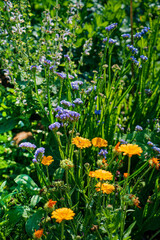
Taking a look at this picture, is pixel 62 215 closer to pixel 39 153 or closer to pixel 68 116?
pixel 39 153

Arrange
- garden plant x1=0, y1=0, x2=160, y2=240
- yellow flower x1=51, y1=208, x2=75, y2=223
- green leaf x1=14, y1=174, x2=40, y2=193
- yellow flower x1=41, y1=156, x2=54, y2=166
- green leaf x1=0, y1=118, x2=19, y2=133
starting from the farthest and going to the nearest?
green leaf x1=0, y1=118, x2=19, y2=133 → green leaf x1=14, y1=174, x2=40, y2=193 → garden plant x1=0, y1=0, x2=160, y2=240 → yellow flower x1=41, y1=156, x2=54, y2=166 → yellow flower x1=51, y1=208, x2=75, y2=223

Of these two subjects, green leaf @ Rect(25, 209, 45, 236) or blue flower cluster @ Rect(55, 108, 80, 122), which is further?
green leaf @ Rect(25, 209, 45, 236)

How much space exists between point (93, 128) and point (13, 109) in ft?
2.59

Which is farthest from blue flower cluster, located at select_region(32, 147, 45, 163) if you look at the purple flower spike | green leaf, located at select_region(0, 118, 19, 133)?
green leaf, located at select_region(0, 118, 19, 133)

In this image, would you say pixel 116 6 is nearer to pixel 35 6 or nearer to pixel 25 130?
pixel 35 6

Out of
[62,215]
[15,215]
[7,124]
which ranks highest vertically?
[62,215]

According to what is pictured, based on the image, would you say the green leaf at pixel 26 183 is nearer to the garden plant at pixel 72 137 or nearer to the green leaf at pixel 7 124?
the garden plant at pixel 72 137

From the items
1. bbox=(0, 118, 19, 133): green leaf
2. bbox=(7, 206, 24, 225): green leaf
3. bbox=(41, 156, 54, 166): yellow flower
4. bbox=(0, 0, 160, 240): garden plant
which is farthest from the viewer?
bbox=(0, 118, 19, 133): green leaf

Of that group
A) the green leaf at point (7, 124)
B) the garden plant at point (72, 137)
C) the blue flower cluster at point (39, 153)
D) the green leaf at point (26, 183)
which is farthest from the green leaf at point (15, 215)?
the green leaf at point (7, 124)

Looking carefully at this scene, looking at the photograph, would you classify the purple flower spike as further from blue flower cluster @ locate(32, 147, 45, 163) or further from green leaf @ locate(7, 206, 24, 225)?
green leaf @ locate(7, 206, 24, 225)

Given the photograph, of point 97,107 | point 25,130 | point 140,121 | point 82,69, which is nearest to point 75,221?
point 97,107

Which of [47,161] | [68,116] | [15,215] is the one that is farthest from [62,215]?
[15,215]

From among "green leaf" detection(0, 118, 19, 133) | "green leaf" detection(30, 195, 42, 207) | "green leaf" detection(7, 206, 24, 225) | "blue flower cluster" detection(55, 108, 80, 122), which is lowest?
"green leaf" detection(7, 206, 24, 225)

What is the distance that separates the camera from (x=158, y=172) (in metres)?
1.83
